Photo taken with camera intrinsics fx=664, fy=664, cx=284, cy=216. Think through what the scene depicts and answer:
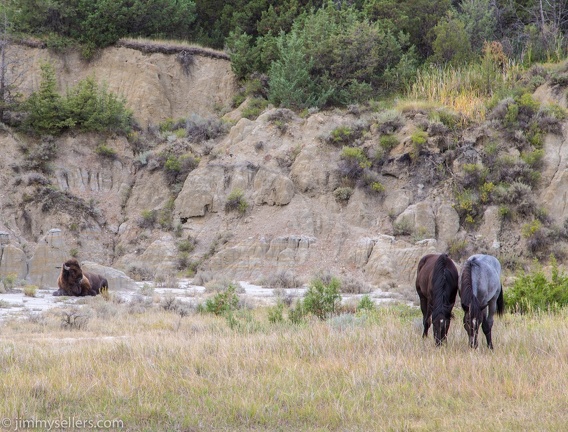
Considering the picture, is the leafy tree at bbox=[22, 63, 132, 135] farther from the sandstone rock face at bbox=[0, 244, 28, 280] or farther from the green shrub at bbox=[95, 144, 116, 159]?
the sandstone rock face at bbox=[0, 244, 28, 280]

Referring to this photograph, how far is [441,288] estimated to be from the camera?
9.76 metres

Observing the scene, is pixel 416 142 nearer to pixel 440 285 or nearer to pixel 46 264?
pixel 46 264

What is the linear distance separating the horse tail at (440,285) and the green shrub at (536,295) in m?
4.10

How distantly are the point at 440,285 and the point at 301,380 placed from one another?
2.89 metres

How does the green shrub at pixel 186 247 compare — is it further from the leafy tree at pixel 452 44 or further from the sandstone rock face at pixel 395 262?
the leafy tree at pixel 452 44

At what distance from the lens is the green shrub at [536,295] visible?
528 inches

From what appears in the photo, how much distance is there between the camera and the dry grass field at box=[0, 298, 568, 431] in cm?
680

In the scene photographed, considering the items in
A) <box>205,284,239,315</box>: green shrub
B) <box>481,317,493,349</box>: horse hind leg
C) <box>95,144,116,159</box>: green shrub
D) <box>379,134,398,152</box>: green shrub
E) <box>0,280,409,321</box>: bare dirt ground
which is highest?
<box>379,134,398,152</box>: green shrub

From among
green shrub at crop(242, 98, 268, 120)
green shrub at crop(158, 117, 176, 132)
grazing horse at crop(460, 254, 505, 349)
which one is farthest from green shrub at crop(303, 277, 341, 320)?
green shrub at crop(158, 117, 176, 132)

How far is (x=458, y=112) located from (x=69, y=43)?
20.4 metres

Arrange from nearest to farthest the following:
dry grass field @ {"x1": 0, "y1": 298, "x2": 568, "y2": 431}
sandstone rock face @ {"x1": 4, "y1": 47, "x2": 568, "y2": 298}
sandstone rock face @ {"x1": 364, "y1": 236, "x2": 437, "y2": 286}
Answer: dry grass field @ {"x1": 0, "y1": 298, "x2": 568, "y2": 431} < sandstone rock face @ {"x1": 364, "y1": 236, "x2": 437, "y2": 286} < sandstone rock face @ {"x1": 4, "y1": 47, "x2": 568, "y2": 298}

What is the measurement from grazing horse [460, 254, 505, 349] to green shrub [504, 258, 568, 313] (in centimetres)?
377

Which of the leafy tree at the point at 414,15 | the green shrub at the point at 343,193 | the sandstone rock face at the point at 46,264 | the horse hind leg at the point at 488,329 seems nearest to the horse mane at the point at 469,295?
the horse hind leg at the point at 488,329

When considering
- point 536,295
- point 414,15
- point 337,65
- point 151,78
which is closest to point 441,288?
point 536,295
